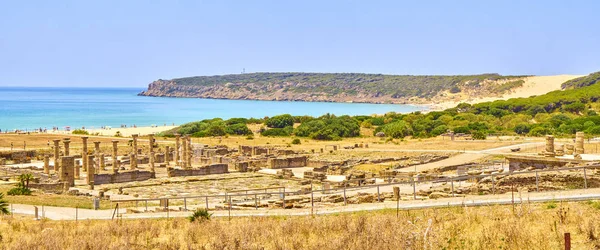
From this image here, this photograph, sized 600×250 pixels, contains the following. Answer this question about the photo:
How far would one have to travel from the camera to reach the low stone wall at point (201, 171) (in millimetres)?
40200

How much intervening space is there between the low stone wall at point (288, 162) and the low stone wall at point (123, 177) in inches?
357

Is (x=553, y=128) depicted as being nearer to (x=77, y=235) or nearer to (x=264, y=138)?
(x=264, y=138)

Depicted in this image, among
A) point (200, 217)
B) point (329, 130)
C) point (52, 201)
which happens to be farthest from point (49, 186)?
point (329, 130)

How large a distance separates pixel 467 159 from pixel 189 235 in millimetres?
32081

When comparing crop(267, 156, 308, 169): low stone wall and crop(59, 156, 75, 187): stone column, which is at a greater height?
crop(59, 156, 75, 187): stone column

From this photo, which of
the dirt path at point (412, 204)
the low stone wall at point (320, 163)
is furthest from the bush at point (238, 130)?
the dirt path at point (412, 204)

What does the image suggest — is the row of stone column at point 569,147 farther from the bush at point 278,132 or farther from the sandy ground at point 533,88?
the sandy ground at point 533,88

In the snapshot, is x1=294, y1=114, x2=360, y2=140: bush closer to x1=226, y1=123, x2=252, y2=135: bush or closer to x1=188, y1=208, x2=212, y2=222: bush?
x1=226, y1=123, x2=252, y2=135: bush

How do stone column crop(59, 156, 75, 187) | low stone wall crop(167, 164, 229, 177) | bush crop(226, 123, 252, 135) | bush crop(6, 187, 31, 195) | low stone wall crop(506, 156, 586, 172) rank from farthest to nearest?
bush crop(226, 123, 252, 135)
low stone wall crop(167, 164, 229, 177)
stone column crop(59, 156, 75, 187)
bush crop(6, 187, 31, 195)
low stone wall crop(506, 156, 586, 172)

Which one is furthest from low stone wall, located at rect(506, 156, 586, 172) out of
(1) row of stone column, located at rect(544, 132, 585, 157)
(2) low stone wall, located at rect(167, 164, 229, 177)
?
(2) low stone wall, located at rect(167, 164, 229, 177)

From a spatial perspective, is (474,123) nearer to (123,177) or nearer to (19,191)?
(123,177)

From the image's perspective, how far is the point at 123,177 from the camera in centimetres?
3809

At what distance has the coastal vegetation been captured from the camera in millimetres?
66156

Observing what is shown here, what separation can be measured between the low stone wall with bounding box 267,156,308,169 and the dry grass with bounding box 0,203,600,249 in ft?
92.9
